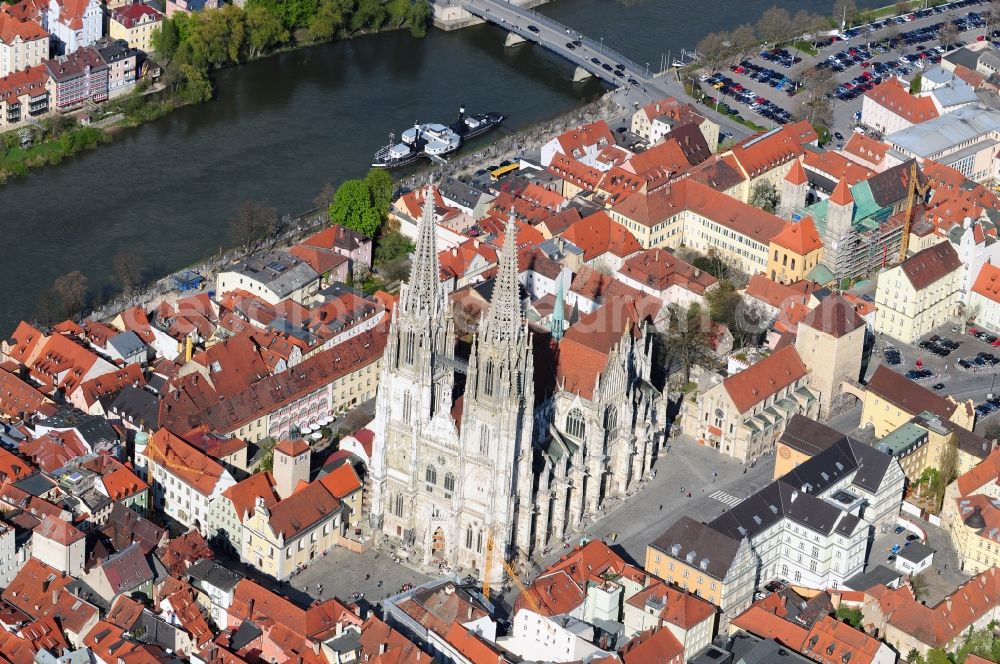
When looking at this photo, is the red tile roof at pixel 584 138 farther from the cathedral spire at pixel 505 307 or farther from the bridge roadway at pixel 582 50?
the cathedral spire at pixel 505 307

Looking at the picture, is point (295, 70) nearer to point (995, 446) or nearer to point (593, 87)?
point (593, 87)

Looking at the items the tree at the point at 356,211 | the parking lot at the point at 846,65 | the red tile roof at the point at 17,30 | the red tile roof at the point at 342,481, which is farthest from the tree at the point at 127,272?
the parking lot at the point at 846,65

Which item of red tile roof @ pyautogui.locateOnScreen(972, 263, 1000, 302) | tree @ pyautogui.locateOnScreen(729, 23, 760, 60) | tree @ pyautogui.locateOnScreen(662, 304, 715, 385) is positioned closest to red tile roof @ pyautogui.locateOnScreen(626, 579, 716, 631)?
tree @ pyautogui.locateOnScreen(662, 304, 715, 385)

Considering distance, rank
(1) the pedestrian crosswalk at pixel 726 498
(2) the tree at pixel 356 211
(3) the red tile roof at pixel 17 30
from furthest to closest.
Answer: (3) the red tile roof at pixel 17 30, (2) the tree at pixel 356 211, (1) the pedestrian crosswalk at pixel 726 498

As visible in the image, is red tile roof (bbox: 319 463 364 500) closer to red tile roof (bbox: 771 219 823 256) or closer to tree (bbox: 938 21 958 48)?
red tile roof (bbox: 771 219 823 256)

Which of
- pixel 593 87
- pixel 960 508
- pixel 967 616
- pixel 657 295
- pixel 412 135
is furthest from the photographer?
pixel 593 87

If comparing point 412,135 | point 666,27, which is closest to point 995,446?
point 412,135
